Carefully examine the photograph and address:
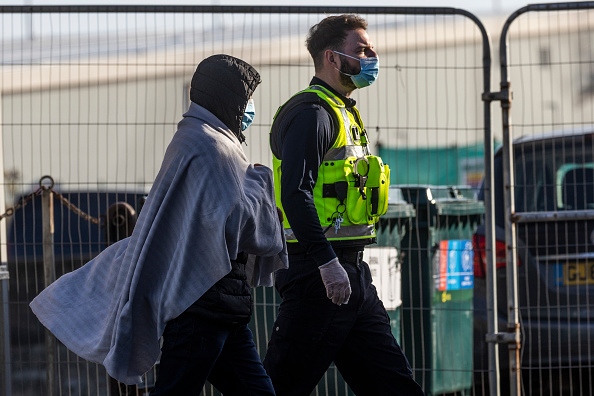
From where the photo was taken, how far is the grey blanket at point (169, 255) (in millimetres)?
3250

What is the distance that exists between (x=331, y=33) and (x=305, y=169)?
77 cm

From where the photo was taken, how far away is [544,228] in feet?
18.4

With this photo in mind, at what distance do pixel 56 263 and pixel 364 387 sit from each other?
7.42 feet

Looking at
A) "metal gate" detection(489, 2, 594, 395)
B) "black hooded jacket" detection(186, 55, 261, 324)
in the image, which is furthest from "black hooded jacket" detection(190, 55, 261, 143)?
"metal gate" detection(489, 2, 594, 395)

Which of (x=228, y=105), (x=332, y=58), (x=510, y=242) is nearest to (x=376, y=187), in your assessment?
(x=332, y=58)

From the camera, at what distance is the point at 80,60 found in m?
5.64

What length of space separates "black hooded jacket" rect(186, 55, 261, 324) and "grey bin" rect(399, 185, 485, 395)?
2363mm

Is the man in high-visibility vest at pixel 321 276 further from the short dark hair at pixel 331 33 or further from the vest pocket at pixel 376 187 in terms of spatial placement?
the short dark hair at pixel 331 33

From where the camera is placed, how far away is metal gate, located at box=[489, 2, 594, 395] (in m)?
5.55

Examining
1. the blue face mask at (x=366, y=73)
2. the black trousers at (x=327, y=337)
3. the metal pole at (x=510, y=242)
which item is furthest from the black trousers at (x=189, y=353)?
the metal pole at (x=510, y=242)

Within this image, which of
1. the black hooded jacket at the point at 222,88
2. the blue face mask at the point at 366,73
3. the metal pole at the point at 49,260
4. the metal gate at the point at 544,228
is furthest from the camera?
the metal gate at the point at 544,228

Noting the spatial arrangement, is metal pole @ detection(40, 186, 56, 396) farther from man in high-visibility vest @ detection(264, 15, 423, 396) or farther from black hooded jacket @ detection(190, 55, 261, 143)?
black hooded jacket @ detection(190, 55, 261, 143)

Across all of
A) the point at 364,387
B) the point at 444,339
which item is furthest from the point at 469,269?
the point at 364,387

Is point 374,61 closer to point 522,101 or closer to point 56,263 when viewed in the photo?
point 522,101
